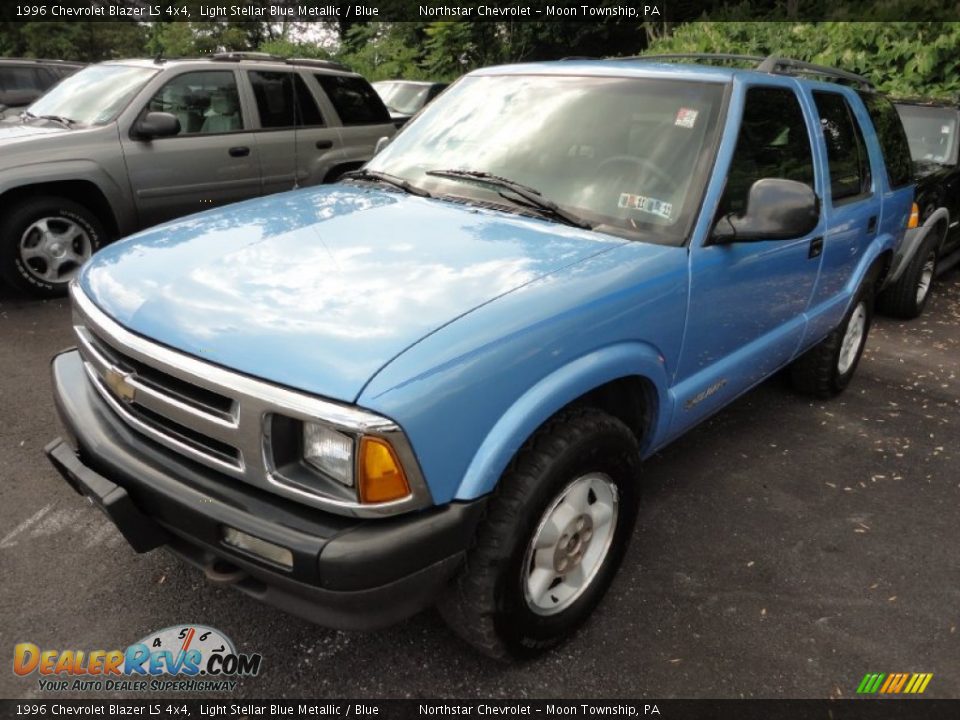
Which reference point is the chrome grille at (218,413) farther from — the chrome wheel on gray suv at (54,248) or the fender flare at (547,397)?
the chrome wheel on gray suv at (54,248)

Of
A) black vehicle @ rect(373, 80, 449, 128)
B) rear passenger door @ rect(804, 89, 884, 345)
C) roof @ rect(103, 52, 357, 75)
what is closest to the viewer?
rear passenger door @ rect(804, 89, 884, 345)

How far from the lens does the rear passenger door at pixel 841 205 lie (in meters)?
3.62

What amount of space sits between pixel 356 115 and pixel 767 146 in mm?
5115

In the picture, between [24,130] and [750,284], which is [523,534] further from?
[24,130]

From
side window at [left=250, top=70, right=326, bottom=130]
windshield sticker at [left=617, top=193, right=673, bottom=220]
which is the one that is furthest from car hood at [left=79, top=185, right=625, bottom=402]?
side window at [left=250, top=70, right=326, bottom=130]

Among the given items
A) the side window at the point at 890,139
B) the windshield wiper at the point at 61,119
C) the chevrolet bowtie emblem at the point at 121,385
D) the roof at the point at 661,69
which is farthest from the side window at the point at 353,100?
the chevrolet bowtie emblem at the point at 121,385

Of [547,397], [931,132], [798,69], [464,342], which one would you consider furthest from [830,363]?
[931,132]

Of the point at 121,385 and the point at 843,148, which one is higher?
the point at 843,148

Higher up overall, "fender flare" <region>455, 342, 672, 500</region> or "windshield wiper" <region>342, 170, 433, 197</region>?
"windshield wiper" <region>342, 170, 433, 197</region>

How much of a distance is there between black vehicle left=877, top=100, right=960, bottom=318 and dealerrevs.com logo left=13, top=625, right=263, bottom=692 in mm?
5451

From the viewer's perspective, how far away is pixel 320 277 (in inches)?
87.7

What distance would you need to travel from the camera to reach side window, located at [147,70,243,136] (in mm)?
6035

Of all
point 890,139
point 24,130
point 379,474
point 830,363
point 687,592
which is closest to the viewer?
point 379,474

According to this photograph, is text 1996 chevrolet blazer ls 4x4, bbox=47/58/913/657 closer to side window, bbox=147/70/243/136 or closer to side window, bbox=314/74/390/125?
side window, bbox=147/70/243/136
